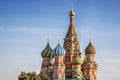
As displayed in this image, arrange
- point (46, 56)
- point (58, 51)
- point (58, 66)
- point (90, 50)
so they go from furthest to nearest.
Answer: point (46, 56) → point (90, 50) → point (58, 51) → point (58, 66)

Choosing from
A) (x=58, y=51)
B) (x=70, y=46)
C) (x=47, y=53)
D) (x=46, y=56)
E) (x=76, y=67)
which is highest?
(x=70, y=46)

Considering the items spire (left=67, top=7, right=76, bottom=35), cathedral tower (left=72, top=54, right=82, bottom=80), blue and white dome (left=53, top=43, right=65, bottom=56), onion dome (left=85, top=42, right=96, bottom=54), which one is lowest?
cathedral tower (left=72, top=54, right=82, bottom=80)

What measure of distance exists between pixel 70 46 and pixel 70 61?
8.71 ft

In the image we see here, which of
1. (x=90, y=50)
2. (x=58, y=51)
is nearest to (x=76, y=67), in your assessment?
(x=58, y=51)

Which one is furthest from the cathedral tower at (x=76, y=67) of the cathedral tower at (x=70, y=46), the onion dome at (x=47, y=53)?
the onion dome at (x=47, y=53)

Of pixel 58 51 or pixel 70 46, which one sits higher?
pixel 70 46

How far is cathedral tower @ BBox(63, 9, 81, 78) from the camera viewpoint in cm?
5697

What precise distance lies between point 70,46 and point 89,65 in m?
4.56

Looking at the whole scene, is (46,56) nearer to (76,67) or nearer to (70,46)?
(70,46)

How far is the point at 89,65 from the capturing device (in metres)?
57.8

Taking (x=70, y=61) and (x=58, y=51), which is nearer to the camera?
(x=58, y=51)

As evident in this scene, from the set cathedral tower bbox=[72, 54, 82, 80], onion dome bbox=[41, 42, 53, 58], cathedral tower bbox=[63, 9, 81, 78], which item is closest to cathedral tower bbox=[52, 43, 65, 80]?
cathedral tower bbox=[72, 54, 82, 80]

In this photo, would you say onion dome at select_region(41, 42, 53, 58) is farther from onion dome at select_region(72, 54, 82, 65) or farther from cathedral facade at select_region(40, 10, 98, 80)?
onion dome at select_region(72, 54, 82, 65)

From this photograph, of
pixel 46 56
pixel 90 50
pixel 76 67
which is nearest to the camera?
pixel 76 67
